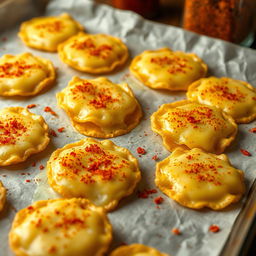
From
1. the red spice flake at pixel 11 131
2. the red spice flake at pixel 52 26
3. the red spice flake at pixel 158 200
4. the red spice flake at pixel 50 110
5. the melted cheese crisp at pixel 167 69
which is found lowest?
the red spice flake at pixel 50 110

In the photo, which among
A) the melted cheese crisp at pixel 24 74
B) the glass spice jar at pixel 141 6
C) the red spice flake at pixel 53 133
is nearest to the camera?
the red spice flake at pixel 53 133

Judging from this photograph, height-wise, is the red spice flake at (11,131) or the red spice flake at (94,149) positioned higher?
the red spice flake at (94,149)

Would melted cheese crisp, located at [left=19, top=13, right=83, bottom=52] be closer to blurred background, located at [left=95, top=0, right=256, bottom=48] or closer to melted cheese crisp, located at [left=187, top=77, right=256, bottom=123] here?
blurred background, located at [left=95, top=0, right=256, bottom=48]

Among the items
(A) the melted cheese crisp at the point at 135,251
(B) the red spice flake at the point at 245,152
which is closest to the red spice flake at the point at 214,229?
(A) the melted cheese crisp at the point at 135,251

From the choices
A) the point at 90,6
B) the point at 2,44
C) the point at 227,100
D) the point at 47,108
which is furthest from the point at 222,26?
the point at 2,44

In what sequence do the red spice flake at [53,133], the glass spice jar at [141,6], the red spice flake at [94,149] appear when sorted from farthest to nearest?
1. the glass spice jar at [141,6]
2. the red spice flake at [53,133]
3. the red spice flake at [94,149]

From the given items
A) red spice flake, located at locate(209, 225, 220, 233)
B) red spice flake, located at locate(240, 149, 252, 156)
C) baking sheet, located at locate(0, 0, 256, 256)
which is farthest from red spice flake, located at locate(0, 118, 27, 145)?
red spice flake, located at locate(240, 149, 252, 156)

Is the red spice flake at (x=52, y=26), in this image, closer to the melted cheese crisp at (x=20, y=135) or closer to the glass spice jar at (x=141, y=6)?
the glass spice jar at (x=141, y=6)

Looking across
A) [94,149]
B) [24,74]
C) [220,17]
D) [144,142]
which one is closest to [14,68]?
[24,74]
